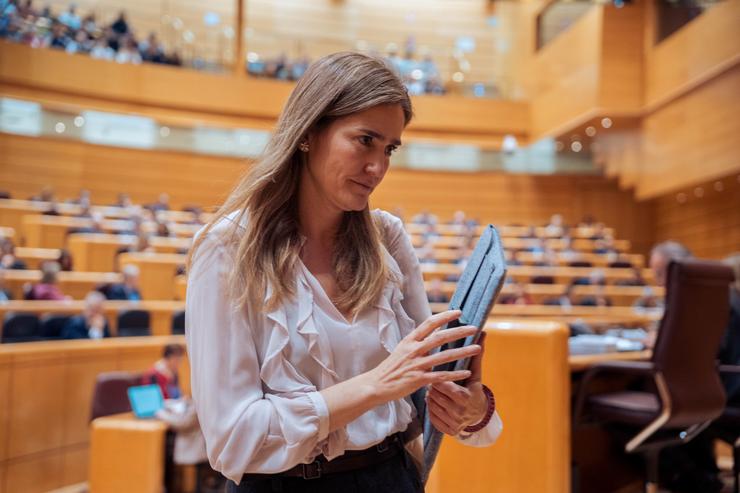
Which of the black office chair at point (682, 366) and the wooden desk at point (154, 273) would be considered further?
the wooden desk at point (154, 273)

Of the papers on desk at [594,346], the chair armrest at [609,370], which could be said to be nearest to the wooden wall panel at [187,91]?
the papers on desk at [594,346]

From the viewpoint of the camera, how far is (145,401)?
3.82 meters

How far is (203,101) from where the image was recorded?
41.6 feet

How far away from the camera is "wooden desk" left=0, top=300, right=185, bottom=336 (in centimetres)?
542

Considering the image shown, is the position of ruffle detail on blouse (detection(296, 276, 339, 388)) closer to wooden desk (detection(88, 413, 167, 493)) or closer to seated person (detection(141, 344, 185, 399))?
wooden desk (detection(88, 413, 167, 493))

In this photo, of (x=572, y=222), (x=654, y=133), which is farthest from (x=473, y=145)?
(x=654, y=133)

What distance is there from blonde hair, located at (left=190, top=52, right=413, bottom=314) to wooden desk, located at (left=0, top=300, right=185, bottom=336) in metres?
4.83

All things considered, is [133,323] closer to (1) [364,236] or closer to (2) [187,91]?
(1) [364,236]

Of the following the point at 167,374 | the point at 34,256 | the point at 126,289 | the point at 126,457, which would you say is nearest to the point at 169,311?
the point at 126,289

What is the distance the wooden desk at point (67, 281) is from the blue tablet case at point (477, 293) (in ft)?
20.4

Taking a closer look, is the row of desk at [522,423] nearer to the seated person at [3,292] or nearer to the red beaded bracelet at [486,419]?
the red beaded bracelet at [486,419]

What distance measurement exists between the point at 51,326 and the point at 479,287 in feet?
16.3

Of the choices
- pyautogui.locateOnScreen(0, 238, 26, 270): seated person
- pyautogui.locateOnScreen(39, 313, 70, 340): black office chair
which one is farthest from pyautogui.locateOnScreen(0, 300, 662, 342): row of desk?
pyautogui.locateOnScreen(0, 238, 26, 270): seated person

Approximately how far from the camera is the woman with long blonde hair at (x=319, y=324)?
900mm
